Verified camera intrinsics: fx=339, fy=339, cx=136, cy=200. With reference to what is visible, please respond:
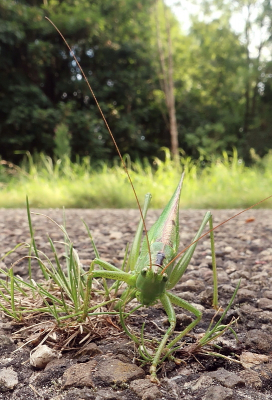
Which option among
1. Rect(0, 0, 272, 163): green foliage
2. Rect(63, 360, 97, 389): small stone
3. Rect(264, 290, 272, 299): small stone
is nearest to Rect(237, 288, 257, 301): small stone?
Rect(264, 290, 272, 299): small stone

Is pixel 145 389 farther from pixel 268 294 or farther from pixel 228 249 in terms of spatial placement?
pixel 228 249

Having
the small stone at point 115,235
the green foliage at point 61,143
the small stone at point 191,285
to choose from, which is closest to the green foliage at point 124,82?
the green foliage at point 61,143

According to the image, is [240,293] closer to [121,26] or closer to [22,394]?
[22,394]

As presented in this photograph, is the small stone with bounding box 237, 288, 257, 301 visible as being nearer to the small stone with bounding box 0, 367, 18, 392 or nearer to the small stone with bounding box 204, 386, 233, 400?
the small stone with bounding box 204, 386, 233, 400

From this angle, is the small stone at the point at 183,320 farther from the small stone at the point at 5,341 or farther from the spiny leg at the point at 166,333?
the small stone at the point at 5,341

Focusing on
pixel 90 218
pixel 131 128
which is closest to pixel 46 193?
pixel 90 218

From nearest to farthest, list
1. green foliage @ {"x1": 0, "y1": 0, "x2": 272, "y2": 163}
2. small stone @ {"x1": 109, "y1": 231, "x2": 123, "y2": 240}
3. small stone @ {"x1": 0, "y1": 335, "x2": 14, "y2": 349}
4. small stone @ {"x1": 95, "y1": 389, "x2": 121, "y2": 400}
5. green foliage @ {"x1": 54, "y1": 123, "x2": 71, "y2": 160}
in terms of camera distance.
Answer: small stone @ {"x1": 95, "y1": 389, "x2": 121, "y2": 400} → small stone @ {"x1": 0, "y1": 335, "x2": 14, "y2": 349} → small stone @ {"x1": 109, "y1": 231, "x2": 123, "y2": 240} → green foliage @ {"x1": 54, "y1": 123, "x2": 71, "y2": 160} → green foliage @ {"x1": 0, "y1": 0, "x2": 272, "y2": 163}
